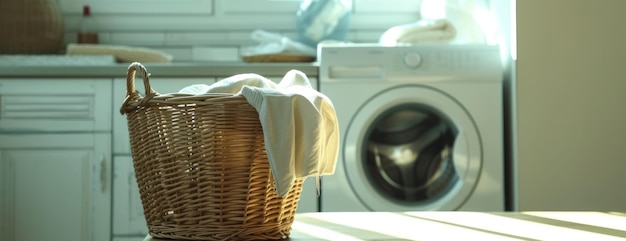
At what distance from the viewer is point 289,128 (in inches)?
43.0

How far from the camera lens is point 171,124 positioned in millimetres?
1109

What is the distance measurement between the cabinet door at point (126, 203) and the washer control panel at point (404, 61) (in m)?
0.74

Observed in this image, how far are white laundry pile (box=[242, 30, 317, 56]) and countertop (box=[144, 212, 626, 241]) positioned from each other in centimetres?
176

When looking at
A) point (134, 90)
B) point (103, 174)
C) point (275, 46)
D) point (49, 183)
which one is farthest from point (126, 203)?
point (134, 90)

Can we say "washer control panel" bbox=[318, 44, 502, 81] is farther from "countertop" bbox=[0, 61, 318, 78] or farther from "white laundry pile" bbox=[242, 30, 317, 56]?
"white laundry pile" bbox=[242, 30, 317, 56]

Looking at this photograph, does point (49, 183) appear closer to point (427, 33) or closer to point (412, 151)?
point (412, 151)

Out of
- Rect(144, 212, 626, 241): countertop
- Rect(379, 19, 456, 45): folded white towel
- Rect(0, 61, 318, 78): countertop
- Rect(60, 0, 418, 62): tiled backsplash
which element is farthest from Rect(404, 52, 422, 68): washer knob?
Rect(144, 212, 626, 241): countertop

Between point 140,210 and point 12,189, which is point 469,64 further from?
point 12,189

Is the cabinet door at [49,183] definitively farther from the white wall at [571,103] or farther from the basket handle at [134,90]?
the basket handle at [134,90]

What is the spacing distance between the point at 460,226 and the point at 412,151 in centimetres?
171

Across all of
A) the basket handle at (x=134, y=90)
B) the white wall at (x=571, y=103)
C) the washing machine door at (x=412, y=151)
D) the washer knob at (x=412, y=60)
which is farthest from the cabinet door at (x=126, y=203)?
the basket handle at (x=134, y=90)

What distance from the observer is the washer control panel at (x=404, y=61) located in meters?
2.88

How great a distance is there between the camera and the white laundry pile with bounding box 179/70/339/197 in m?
1.08

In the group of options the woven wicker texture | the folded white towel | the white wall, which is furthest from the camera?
the woven wicker texture
